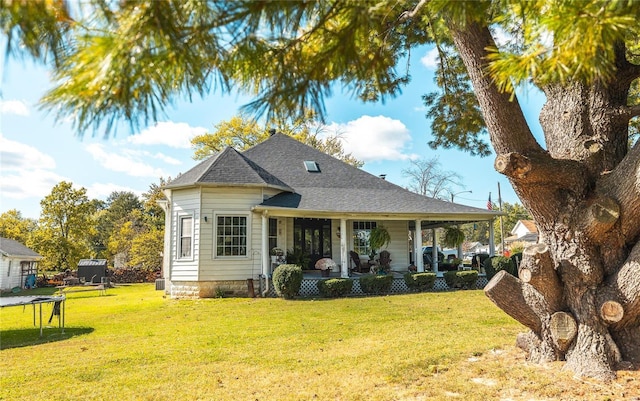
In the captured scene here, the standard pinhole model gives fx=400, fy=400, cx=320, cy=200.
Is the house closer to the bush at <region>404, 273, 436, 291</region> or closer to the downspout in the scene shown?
the downspout

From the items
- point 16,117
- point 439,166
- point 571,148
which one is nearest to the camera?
point 16,117

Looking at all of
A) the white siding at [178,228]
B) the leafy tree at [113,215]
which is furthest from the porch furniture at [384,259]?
the leafy tree at [113,215]

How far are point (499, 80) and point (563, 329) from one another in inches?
145

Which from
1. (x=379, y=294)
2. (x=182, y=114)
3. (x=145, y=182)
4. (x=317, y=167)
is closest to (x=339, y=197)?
(x=317, y=167)

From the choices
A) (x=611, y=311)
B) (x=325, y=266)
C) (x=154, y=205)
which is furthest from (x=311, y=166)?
(x=154, y=205)

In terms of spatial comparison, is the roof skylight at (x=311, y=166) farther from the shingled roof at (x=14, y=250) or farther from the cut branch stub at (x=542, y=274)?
the shingled roof at (x=14, y=250)

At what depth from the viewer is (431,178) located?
40.8 meters

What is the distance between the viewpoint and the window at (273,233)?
1432 cm

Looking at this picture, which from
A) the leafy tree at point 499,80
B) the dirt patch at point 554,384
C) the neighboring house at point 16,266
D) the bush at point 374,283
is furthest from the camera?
the neighboring house at point 16,266

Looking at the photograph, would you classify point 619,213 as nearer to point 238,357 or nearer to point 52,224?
point 238,357

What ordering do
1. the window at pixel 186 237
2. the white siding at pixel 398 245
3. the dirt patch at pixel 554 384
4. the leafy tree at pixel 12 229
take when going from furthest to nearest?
the leafy tree at pixel 12 229, the white siding at pixel 398 245, the window at pixel 186 237, the dirt patch at pixel 554 384

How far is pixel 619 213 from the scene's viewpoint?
4070 mm

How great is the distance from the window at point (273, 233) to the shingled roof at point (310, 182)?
3.02 feet

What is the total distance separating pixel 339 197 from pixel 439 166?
27.3 meters
